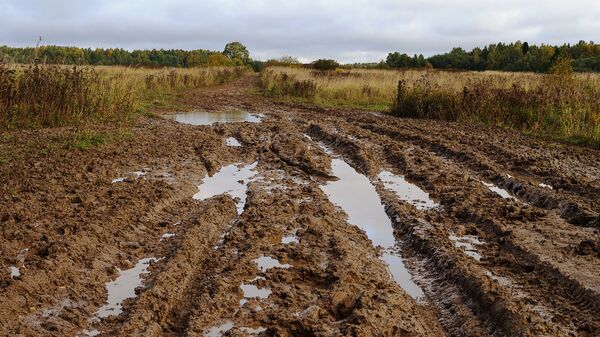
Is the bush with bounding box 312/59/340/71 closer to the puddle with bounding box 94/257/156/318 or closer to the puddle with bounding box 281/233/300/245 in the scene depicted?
the puddle with bounding box 281/233/300/245

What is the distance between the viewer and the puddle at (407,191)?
690cm

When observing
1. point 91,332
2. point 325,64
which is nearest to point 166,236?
point 91,332

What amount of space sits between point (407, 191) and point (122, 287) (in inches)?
170

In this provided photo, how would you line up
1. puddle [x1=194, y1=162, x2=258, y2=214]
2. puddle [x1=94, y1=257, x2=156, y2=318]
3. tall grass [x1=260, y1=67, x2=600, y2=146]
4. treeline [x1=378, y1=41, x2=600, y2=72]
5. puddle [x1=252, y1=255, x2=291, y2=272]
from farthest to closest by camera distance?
treeline [x1=378, y1=41, x2=600, y2=72] → tall grass [x1=260, y1=67, x2=600, y2=146] → puddle [x1=194, y1=162, x2=258, y2=214] → puddle [x1=252, y1=255, x2=291, y2=272] → puddle [x1=94, y1=257, x2=156, y2=318]

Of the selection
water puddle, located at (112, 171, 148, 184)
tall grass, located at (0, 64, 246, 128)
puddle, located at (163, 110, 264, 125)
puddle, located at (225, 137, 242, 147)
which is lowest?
puddle, located at (163, 110, 264, 125)

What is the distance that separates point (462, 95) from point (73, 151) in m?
11.1

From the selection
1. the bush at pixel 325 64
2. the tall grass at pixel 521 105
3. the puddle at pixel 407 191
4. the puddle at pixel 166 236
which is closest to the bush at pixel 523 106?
the tall grass at pixel 521 105

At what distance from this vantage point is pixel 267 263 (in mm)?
4832

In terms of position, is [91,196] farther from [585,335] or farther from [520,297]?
[585,335]

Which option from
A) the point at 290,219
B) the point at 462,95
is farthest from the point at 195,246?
the point at 462,95

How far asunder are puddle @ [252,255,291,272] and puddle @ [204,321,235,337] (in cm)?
96

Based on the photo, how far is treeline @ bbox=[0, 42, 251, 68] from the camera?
12461 mm

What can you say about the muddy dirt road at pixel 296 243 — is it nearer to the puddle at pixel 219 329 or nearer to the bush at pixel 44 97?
the puddle at pixel 219 329

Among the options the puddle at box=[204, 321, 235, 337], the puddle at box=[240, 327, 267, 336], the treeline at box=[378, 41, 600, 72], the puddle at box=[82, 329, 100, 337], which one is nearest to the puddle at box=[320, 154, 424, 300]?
the puddle at box=[240, 327, 267, 336]
